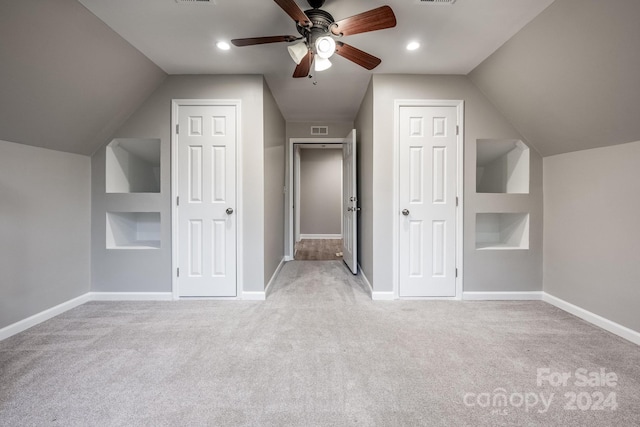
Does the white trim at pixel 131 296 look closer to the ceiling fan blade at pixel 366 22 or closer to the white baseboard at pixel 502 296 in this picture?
the ceiling fan blade at pixel 366 22

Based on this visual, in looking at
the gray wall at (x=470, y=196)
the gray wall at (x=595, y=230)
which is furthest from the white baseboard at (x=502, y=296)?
the gray wall at (x=595, y=230)

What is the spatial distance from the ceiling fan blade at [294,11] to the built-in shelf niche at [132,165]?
2.14 m

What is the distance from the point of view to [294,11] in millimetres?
1592

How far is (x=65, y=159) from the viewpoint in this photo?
2.57m

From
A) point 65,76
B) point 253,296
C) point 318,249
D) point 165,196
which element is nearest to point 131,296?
point 165,196

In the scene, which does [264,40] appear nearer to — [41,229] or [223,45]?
[223,45]

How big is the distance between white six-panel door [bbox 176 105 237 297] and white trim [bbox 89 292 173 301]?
6.8 inches

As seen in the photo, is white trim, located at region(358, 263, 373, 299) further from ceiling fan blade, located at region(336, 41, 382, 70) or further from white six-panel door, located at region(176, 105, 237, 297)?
ceiling fan blade, located at region(336, 41, 382, 70)

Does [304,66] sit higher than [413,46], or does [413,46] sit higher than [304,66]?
[413,46]

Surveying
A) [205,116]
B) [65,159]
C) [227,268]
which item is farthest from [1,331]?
[205,116]

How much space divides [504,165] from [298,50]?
276 cm

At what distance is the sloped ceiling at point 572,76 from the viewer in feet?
5.46

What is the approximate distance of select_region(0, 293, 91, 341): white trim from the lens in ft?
6.84

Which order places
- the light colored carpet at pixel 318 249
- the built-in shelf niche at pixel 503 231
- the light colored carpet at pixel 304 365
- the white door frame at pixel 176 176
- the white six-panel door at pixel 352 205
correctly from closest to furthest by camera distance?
the light colored carpet at pixel 304 365 < the white door frame at pixel 176 176 < the built-in shelf niche at pixel 503 231 < the white six-panel door at pixel 352 205 < the light colored carpet at pixel 318 249
